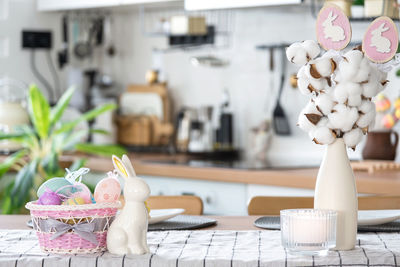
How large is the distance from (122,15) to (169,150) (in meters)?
0.91

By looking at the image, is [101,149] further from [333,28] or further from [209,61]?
[333,28]

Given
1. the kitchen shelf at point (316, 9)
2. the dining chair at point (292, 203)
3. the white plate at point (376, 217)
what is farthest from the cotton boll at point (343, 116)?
the kitchen shelf at point (316, 9)

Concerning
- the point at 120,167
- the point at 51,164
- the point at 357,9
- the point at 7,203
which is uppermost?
the point at 357,9

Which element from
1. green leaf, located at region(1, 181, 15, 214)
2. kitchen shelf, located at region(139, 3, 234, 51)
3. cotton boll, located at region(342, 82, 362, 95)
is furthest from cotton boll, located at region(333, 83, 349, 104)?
kitchen shelf, located at region(139, 3, 234, 51)

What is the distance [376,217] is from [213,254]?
531 mm

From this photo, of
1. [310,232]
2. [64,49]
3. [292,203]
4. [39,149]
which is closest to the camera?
[310,232]

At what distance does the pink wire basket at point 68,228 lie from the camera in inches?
54.7

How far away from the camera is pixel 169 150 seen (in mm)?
4152

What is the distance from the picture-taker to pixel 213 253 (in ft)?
4.56

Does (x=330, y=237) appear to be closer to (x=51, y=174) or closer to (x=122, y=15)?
(x=51, y=174)

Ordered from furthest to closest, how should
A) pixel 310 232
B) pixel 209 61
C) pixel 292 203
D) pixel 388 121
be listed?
pixel 209 61 < pixel 388 121 < pixel 292 203 < pixel 310 232

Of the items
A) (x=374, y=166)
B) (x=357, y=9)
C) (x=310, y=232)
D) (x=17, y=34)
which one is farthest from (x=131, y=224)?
(x=17, y=34)

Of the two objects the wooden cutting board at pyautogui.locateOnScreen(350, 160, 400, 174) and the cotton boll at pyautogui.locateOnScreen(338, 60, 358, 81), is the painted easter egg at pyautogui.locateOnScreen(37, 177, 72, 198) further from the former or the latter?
the wooden cutting board at pyautogui.locateOnScreen(350, 160, 400, 174)

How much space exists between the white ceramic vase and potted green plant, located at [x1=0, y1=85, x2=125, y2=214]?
1.97 m
